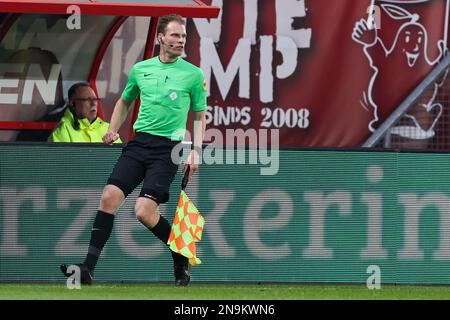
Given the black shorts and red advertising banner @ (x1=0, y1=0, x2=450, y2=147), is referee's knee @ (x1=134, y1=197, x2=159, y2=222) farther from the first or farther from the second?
red advertising banner @ (x1=0, y1=0, x2=450, y2=147)

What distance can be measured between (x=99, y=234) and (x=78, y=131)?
6.96 feet

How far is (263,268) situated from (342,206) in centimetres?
74

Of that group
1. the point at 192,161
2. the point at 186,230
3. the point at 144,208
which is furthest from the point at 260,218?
the point at 144,208

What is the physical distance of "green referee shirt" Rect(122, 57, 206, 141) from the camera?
423 inches

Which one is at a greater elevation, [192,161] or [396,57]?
[396,57]

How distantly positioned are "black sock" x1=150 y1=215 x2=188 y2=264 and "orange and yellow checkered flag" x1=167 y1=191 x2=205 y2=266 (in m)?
0.03

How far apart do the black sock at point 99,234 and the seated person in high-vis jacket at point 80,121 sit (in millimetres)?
1976

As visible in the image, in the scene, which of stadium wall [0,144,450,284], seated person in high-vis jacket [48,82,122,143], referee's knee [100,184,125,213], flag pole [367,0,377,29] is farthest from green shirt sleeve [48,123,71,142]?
flag pole [367,0,377,29]

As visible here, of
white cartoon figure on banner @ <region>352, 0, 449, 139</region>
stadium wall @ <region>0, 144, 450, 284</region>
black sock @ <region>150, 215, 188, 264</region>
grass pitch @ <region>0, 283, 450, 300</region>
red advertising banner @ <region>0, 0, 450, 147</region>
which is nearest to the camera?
grass pitch @ <region>0, 283, 450, 300</region>

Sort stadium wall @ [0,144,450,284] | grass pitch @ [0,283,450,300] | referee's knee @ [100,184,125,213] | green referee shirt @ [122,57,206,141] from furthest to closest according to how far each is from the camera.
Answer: stadium wall @ [0,144,450,284], green referee shirt @ [122,57,206,141], referee's knee @ [100,184,125,213], grass pitch @ [0,283,450,300]

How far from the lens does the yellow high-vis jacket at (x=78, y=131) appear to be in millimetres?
12680

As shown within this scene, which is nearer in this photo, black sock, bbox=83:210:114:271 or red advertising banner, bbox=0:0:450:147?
black sock, bbox=83:210:114:271

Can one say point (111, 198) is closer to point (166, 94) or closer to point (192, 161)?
point (192, 161)

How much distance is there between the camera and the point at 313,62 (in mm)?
14047
